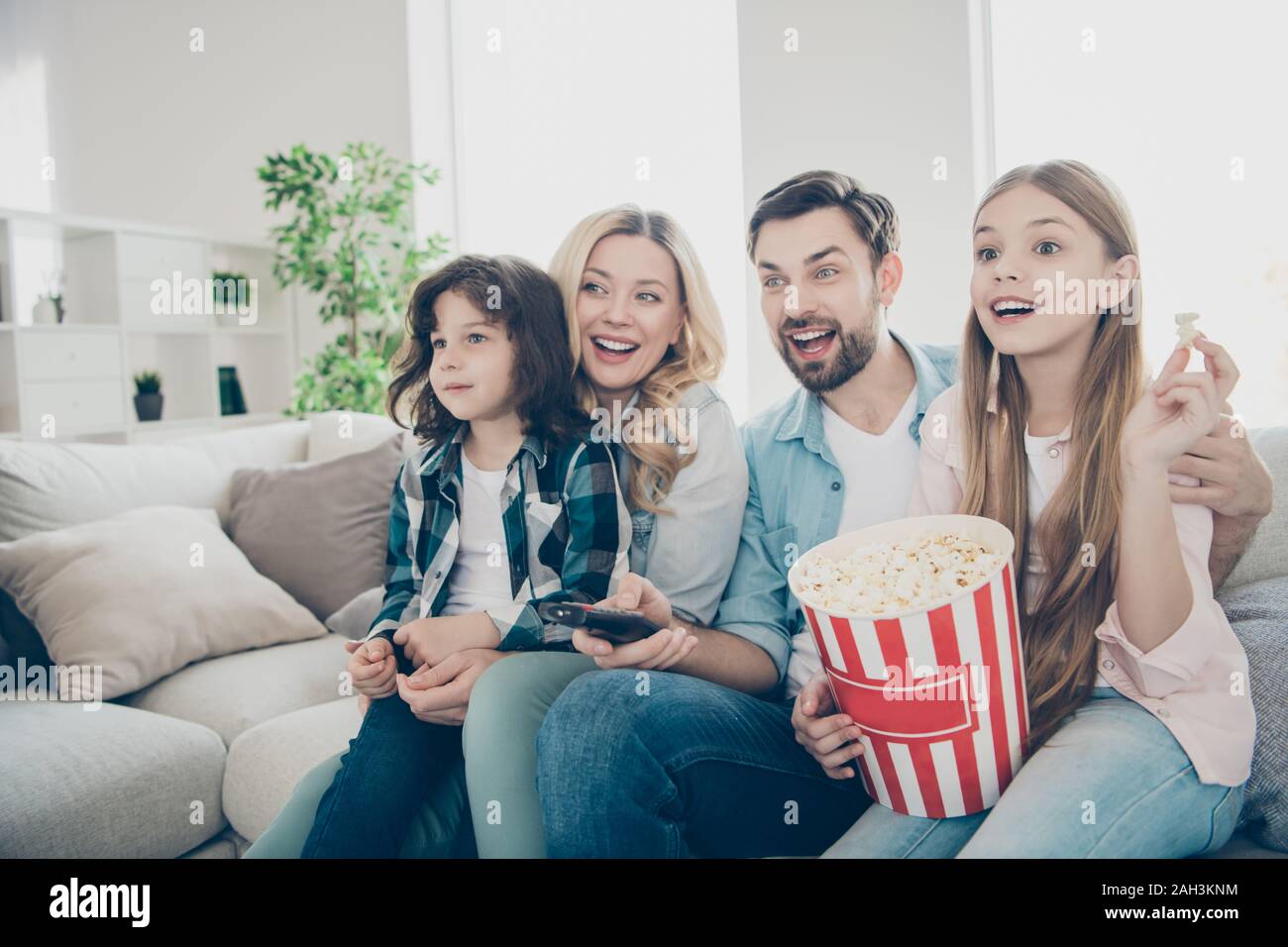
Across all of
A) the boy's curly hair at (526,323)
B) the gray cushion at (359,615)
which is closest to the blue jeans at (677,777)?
the boy's curly hair at (526,323)

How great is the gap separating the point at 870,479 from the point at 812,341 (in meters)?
0.22

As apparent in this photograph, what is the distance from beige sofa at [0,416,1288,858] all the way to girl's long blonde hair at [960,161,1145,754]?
287mm

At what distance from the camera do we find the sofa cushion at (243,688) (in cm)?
170

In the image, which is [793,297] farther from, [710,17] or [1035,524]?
[710,17]

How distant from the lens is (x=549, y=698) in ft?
3.99

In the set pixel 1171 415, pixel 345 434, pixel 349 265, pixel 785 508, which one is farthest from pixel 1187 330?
pixel 349 265

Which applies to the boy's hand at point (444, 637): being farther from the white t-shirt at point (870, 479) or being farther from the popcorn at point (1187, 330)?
the popcorn at point (1187, 330)

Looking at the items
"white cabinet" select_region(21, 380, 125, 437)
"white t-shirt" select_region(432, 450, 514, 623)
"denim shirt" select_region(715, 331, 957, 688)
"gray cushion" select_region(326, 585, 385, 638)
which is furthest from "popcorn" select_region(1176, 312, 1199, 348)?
"white cabinet" select_region(21, 380, 125, 437)

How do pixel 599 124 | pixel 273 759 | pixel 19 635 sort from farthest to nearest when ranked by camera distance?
pixel 599 124 → pixel 19 635 → pixel 273 759

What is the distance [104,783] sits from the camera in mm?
1453

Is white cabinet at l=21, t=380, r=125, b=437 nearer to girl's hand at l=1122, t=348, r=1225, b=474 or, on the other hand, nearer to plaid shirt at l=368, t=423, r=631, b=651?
plaid shirt at l=368, t=423, r=631, b=651

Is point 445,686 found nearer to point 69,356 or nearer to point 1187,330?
point 1187,330

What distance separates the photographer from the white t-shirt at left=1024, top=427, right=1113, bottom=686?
1.13m
